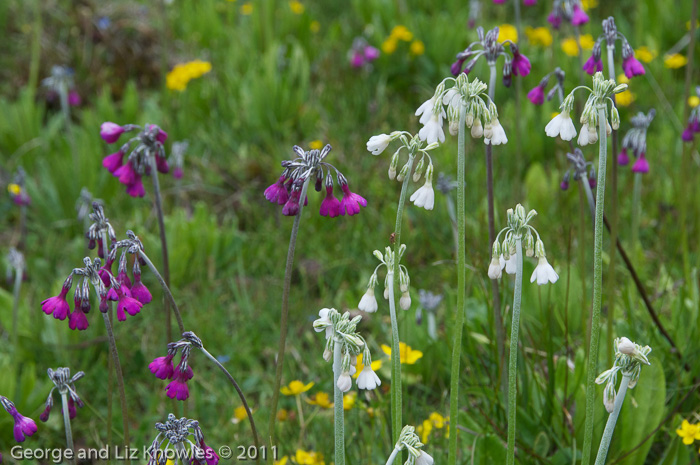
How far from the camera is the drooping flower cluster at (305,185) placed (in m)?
1.66

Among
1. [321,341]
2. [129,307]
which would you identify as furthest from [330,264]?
[129,307]

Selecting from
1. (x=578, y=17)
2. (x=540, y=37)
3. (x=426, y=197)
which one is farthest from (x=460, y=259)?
(x=540, y=37)

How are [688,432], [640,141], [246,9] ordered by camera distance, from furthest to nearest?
[246,9], [640,141], [688,432]

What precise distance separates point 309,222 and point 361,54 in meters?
1.66

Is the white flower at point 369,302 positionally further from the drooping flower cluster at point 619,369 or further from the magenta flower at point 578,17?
the magenta flower at point 578,17

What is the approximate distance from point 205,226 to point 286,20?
243 centimetres

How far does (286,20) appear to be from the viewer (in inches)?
218

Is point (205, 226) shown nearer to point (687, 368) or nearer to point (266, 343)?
point (266, 343)

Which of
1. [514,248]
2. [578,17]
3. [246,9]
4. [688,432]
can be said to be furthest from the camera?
[246,9]

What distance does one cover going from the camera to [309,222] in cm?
392

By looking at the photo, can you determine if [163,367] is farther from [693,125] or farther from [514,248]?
[693,125]

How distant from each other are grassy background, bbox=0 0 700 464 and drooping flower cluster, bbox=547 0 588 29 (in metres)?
0.30

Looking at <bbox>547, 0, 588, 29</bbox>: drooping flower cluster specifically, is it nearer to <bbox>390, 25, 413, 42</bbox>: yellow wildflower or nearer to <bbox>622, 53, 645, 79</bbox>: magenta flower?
<bbox>622, 53, 645, 79</bbox>: magenta flower

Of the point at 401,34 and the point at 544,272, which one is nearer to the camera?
the point at 544,272
